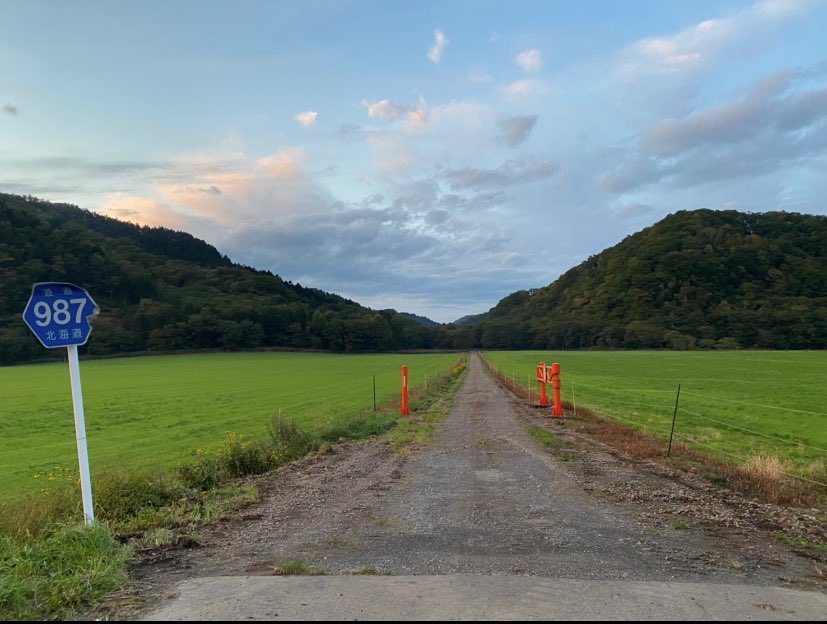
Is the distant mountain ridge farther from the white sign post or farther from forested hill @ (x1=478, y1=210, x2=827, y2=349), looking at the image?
the white sign post

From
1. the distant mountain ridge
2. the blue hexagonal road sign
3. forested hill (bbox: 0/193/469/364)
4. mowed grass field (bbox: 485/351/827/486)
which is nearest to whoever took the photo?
the blue hexagonal road sign

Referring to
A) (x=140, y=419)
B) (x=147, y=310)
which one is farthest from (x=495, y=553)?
(x=147, y=310)

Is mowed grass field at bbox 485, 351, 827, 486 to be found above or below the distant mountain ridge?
below

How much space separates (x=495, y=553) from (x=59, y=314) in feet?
16.7

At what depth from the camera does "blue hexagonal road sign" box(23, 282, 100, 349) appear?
549cm

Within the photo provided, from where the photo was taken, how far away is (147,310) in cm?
12706

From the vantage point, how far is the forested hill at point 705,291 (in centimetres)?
12019

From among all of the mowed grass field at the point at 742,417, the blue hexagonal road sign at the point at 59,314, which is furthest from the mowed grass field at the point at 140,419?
the mowed grass field at the point at 742,417

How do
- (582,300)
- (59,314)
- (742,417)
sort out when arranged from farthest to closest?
(582,300), (742,417), (59,314)

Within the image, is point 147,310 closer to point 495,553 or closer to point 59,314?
point 59,314

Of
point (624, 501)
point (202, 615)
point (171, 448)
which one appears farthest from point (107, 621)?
point (171, 448)

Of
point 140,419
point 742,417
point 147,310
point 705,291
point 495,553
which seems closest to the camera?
point 495,553

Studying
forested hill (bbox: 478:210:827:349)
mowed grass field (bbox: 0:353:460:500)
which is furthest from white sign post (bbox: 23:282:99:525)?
forested hill (bbox: 478:210:827:349)

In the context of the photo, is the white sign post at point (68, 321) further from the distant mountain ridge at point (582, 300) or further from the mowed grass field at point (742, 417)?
the distant mountain ridge at point (582, 300)
